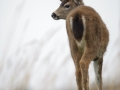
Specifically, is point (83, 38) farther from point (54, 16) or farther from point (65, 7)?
point (54, 16)

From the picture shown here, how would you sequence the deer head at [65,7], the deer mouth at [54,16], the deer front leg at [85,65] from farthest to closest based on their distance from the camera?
the deer mouth at [54,16] < the deer head at [65,7] < the deer front leg at [85,65]

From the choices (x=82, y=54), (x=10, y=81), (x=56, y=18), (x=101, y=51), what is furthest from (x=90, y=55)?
(x=56, y=18)

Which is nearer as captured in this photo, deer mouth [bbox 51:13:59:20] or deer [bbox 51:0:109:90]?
deer [bbox 51:0:109:90]

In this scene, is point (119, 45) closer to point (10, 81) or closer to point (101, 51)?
point (101, 51)

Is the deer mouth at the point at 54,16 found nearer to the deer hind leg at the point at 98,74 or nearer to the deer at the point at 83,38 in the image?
the deer hind leg at the point at 98,74

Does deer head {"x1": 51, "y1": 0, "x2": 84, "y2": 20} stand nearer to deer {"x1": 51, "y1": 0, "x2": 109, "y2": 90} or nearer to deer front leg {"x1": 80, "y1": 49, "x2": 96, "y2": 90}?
deer {"x1": 51, "y1": 0, "x2": 109, "y2": 90}

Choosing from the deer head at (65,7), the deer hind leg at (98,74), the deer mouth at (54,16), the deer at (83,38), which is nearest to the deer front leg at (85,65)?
the deer at (83,38)

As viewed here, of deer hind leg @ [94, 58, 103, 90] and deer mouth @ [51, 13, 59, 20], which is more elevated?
deer mouth @ [51, 13, 59, 20]

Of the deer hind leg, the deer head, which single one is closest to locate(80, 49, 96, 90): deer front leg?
the deer hind leg

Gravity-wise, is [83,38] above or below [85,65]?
above

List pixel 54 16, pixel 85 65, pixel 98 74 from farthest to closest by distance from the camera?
pixel 54 16
pixel 98 74
pixel 85 65

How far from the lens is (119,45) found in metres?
4.50

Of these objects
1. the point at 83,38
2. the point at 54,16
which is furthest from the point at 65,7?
the point at 83,38

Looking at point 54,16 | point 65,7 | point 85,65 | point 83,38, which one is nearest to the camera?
point 85,65
